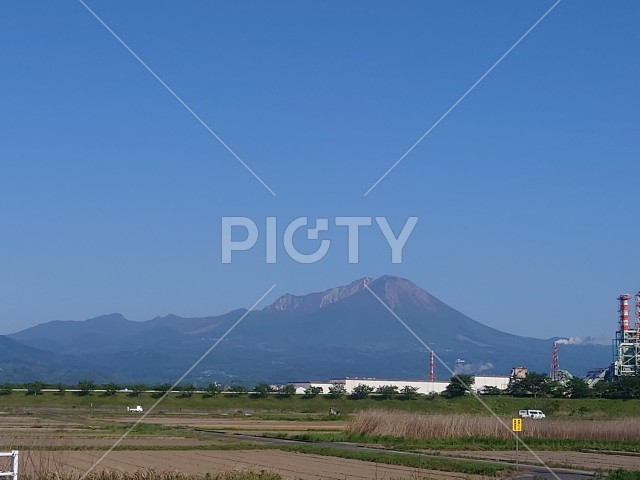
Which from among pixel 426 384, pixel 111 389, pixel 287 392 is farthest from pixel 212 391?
pixel 426 384

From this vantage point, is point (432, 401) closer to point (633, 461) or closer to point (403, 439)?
point (403, 439)

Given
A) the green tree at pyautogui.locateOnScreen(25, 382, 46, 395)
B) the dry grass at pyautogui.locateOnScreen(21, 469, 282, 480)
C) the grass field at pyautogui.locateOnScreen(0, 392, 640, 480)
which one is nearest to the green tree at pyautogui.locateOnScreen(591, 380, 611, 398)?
the grass field at pyautogui.locateOnScreen(0, 392, 640, 480)

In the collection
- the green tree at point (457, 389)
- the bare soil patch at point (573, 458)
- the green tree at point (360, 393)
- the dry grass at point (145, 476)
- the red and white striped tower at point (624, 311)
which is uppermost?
the red and white striped tower at point (624, 311)

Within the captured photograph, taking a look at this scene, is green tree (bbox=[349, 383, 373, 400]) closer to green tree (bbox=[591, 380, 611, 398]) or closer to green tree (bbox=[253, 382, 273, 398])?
green tree (bbox=[253, 382, 273, 398])

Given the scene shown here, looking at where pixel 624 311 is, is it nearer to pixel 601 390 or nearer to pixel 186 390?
pixel 601 390

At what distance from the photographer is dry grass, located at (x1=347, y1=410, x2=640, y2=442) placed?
175 feet

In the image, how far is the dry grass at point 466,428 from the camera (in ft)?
175

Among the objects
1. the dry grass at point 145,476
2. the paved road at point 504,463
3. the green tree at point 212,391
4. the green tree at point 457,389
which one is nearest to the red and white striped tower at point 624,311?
the green tree at point 457,389

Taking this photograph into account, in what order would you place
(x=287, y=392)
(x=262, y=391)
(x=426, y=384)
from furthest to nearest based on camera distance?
(x=426, y=384) → (x=287, y=392) → (x=262, y=391)

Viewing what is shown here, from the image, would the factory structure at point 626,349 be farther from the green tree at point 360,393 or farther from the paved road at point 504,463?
the paved road at point 504,463

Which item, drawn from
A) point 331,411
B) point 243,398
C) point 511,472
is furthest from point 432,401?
point 511,472

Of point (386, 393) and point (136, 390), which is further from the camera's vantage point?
point (386, 393)

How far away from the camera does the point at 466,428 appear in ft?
177

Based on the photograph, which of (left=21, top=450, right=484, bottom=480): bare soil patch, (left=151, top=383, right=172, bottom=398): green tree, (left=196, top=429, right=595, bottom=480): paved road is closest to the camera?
(left=21, top=450, right=484, bottom=480): bare soil patch
